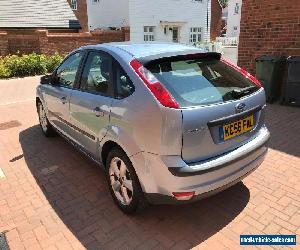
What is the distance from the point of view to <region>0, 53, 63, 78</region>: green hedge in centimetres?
1438

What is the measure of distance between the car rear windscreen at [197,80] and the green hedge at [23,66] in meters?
12.2

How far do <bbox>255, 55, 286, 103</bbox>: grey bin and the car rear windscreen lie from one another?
463 cm

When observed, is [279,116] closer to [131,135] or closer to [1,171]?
[131,135]

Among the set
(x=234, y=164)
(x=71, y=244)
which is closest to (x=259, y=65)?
(x=234, y=164)

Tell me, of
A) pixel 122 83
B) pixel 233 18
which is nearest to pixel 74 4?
pixel 233 18

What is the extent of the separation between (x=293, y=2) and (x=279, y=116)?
3.15m

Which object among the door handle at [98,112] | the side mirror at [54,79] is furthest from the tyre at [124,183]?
the side mirror at [54,79]

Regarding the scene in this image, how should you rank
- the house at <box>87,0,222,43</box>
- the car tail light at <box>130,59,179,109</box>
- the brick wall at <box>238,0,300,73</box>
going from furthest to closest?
1. the house at <box>87,0,222,43</box>
2. the brick wall at <box>238,0,300,73</box>
3. the car tail light at <box>130,59,179,109</box>

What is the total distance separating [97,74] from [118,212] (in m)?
1.66

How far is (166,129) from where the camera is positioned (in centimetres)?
252

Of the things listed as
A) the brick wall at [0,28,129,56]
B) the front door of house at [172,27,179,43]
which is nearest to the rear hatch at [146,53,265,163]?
the brick wall at [0,28,129,56]

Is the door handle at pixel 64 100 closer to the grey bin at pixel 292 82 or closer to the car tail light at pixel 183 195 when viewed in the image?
the car tail light at pixel 183 195

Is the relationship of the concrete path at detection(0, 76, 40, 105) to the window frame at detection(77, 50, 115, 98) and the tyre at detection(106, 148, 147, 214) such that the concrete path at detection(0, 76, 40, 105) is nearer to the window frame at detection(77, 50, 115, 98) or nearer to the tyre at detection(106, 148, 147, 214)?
the window frame at detection(77, 50, 115, 98)

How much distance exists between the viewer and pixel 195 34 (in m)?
27.0
